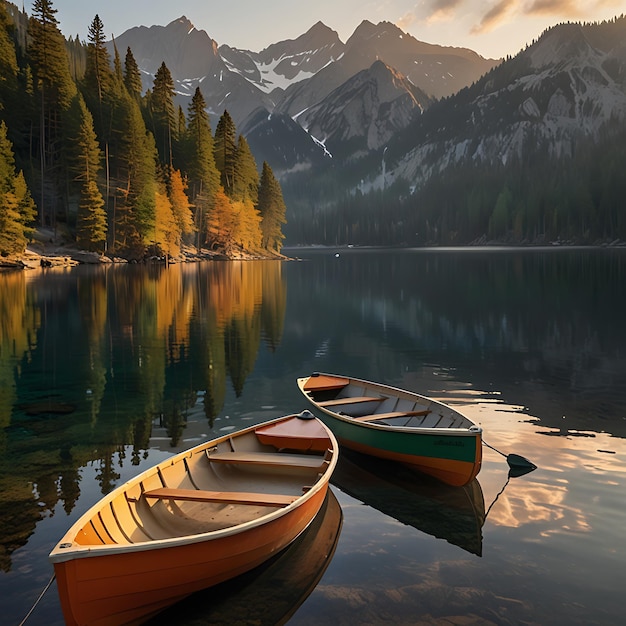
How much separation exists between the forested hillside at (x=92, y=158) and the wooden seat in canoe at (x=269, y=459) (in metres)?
57.7

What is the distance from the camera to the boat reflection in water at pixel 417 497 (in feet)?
31.8

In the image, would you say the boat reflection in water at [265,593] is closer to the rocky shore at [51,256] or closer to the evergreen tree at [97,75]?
the rocky shore at [51,256]

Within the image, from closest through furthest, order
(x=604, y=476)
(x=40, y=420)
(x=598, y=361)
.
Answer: (x=604, y=476), (x=40, y=420), (x=598, y=361)

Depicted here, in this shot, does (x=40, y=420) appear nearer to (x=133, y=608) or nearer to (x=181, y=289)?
(x=133, y=608)

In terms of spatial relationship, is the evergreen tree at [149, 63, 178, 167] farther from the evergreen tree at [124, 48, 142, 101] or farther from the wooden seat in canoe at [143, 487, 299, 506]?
the wooden seat in canoe at [143, 487, 299, 506]

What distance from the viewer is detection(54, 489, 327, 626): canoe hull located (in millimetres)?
5973

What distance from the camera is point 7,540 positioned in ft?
29.1

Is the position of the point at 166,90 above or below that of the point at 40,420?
above

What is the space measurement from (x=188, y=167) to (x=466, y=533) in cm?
9573

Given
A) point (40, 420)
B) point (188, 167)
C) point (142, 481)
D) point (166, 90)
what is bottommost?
point (40, 420)

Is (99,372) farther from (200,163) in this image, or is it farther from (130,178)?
(200,163)

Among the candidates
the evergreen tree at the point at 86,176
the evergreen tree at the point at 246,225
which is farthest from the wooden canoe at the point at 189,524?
the evergreen tree at the point at 246,225

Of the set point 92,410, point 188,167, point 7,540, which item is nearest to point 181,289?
point 92,410

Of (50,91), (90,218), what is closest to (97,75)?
(50,91)
